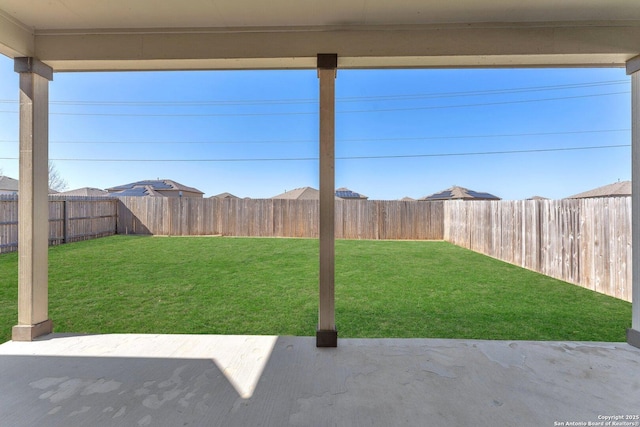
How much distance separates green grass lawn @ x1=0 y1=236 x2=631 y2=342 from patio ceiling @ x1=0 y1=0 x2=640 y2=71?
101 inches

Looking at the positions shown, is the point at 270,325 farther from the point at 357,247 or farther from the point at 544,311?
the point at 357,247

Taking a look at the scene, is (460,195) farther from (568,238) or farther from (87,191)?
(87,191)

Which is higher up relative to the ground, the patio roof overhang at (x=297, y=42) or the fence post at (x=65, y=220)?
the patio roof overhang at (x=297, y=42)

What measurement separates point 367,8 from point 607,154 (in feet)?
88.2

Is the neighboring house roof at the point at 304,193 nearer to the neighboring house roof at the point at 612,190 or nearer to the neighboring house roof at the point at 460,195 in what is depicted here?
the neighboring house roof at the point at 460,195

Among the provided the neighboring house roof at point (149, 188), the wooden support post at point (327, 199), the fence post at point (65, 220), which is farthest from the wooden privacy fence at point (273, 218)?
the neighboring house roof at point (149, 188)

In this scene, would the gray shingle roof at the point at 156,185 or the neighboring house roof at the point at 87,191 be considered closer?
the gray shingle roof at the point at 156,185

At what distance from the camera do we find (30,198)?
2.60 metres

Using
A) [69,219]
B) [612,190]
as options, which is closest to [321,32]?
[69,219]

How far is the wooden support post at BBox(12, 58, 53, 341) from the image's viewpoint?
2592 mm

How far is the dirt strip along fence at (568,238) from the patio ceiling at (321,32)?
2697 millimetres

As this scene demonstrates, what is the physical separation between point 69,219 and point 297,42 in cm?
1012

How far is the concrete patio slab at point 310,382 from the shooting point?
5.55ft

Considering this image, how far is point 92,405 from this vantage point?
1.78m
